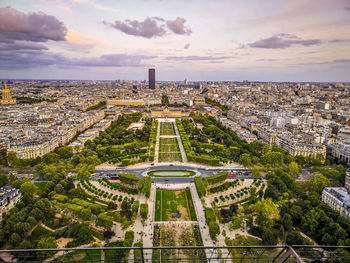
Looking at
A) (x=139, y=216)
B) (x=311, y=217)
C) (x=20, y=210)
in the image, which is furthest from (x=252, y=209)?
(x=20, y=210)

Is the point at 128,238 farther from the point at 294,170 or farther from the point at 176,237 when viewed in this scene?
the point at 294,170

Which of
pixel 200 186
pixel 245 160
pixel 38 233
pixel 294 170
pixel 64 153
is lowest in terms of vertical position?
pixel 38 233

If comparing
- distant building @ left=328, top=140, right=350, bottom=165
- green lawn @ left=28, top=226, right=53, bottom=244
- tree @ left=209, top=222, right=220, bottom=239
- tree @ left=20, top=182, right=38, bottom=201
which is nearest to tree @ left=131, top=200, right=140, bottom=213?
green lawn @ left=28, top=226, right=53, bottom=244

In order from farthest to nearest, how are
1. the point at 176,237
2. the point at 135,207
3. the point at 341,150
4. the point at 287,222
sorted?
the point at 341,150, the point at 135,207, the point at 287,222, the point at 176,237

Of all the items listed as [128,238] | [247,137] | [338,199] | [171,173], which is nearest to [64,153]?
[171,173]

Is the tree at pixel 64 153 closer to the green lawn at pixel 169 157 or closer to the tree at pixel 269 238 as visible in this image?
the green lawn at pixel 169 157

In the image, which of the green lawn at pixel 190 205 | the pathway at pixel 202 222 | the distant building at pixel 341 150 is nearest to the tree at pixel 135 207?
the green lawn at pixel 190 205
